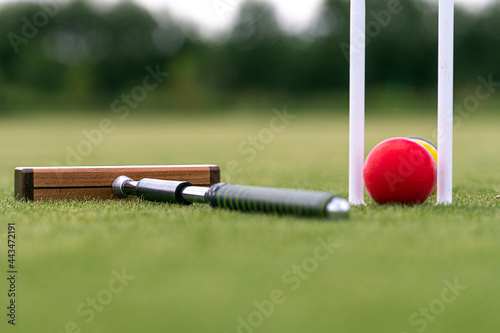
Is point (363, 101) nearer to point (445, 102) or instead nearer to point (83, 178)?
point (445, 102)

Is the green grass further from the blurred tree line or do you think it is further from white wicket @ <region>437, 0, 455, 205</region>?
the blurred tree line

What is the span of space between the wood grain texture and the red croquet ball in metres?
1.25

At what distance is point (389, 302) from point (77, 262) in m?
1.21

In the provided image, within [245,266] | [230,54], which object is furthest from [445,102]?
[230,54]

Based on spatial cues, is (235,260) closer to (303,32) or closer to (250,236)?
(250,236)

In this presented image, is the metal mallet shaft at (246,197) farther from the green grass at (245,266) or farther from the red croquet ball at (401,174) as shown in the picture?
the red croquet ball at (401,174)

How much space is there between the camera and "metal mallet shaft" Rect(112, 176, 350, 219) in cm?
297

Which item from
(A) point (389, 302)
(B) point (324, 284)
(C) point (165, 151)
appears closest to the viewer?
(A) point (389, 302)

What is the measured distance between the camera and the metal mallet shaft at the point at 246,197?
2.97 metres

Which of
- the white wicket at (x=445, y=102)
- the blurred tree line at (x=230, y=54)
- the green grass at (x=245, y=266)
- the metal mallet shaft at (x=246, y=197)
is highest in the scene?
the blurred tree line at (x=230, y=54)

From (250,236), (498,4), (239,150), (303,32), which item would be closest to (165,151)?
(239,150)

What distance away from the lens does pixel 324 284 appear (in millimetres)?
2049

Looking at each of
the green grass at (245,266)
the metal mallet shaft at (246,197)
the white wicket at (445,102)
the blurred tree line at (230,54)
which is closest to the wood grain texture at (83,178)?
the metal mallet shaft at (246,197)

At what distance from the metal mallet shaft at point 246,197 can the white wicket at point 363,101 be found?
705 millimetres
